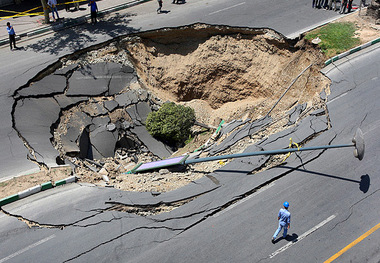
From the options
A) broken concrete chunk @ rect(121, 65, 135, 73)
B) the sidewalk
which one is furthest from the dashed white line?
the sidewalk

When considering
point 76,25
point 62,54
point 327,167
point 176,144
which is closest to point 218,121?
point 176,144

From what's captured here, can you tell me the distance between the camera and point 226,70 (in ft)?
58.0

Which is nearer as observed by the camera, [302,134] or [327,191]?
[327,191]

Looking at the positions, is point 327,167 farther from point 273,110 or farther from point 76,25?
point 76,25

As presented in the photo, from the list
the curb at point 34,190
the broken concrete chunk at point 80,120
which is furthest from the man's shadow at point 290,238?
the broken concrete chunk at point 80,120

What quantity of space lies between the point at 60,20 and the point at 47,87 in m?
6.52

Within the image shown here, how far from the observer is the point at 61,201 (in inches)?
381

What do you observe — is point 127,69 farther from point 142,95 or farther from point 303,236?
point 303,236

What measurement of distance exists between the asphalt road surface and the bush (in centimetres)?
430

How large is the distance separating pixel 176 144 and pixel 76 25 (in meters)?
9.09

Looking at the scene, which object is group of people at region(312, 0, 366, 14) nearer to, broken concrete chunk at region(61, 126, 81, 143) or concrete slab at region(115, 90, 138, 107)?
concrete slab at region(115, 90, 138, 107)

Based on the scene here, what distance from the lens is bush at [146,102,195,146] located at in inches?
554

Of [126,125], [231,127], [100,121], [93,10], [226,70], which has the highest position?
[93,10]

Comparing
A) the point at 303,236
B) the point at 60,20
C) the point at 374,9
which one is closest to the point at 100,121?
the point at 60,20
